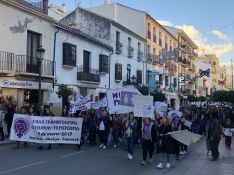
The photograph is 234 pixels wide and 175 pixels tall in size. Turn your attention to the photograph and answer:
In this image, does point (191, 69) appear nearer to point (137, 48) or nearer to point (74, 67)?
point (137, 48)

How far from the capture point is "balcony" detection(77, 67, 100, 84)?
90.7ft

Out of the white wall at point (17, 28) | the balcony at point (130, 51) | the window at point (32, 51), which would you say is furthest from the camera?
the balcony at point (130, 51)

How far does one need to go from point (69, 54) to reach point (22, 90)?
492 centimetres

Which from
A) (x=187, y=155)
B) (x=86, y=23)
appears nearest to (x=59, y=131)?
(x=187, y=155)

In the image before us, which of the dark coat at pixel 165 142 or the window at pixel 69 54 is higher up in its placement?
the window at pixel 69 54

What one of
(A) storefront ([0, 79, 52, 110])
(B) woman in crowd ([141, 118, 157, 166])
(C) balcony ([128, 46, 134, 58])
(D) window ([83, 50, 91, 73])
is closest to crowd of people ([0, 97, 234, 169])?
(B) woman in crowd ([141, 118, 157, 166])

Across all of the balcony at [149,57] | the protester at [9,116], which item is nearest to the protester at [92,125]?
the protester at [9,116]

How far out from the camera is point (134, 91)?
16.3 meters

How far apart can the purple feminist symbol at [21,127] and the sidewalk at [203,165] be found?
563 cm

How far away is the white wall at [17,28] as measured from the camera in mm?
20828

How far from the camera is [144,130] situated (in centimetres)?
1227

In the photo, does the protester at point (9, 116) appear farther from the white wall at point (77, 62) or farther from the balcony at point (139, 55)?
the balcony at point (139, 55)

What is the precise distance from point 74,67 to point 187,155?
14169mm

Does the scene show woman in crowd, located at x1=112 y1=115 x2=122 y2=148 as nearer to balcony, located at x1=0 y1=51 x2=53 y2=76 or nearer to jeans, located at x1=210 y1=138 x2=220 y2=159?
jeans, located at x1=210 y1=138 x2=220 y2=159
